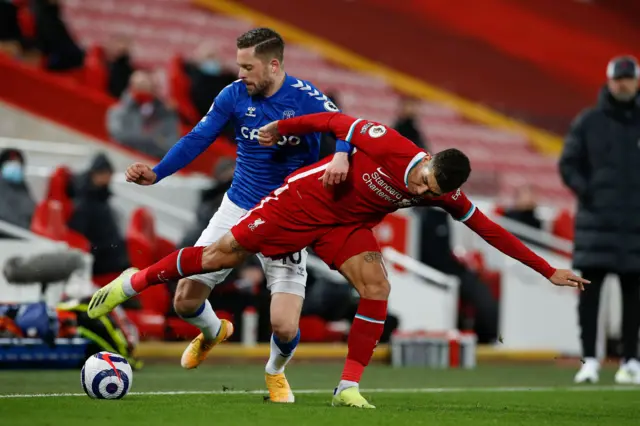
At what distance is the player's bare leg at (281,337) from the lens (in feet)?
24.7

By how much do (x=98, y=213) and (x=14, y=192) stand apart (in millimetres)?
787

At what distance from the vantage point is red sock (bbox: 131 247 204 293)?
24.1 ft

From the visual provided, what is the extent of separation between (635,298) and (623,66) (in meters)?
1.92

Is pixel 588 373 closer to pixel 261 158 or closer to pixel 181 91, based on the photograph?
pixel 261 158

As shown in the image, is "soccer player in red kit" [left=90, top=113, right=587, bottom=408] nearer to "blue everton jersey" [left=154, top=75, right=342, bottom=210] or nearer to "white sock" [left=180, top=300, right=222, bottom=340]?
"blue everton jersey" [left=154, top=75, right=342, bottom=210]

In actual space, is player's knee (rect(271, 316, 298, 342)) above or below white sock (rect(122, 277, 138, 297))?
below

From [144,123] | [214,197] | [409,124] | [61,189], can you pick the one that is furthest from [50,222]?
[409,124]

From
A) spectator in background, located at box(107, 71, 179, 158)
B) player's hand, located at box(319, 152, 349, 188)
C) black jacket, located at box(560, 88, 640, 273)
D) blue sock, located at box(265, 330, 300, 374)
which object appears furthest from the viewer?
spectator in background, located at box(107, 71, 179, 158)

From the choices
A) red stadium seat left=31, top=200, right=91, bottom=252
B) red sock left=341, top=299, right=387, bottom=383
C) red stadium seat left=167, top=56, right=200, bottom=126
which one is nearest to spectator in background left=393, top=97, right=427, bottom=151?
red stadium seat left=167, top=56, right=200, bottom=126

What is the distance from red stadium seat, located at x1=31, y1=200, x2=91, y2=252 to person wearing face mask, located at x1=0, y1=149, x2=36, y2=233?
0.12 metres

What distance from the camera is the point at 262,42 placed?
7539 mm

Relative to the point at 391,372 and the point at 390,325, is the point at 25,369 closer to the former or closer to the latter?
the point at 391,372

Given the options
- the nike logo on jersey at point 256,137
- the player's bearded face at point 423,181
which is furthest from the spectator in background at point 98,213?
the player's bearded face at point 423,181

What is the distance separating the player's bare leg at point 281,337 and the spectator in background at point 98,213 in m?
4.59
